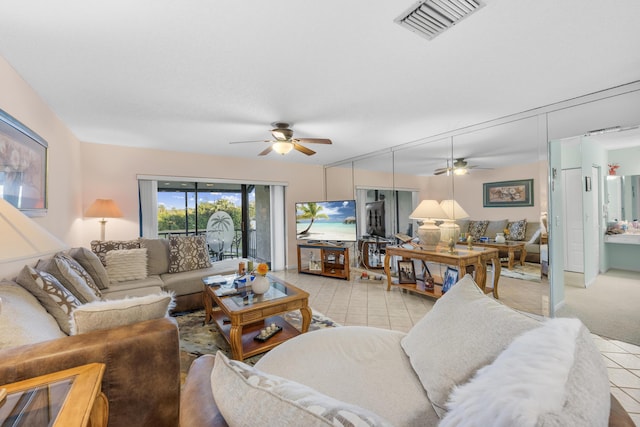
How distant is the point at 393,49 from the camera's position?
173cm

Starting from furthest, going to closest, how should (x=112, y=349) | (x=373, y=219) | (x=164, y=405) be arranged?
(x=373, y=219) → (x=164, y=405) → (x=112, y=349)

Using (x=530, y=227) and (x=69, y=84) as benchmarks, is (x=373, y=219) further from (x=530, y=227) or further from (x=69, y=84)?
(x=69, y=84)

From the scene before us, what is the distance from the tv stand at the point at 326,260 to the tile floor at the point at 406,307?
11.0 inches

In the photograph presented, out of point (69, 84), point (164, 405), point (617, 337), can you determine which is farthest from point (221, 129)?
point (617, 337)

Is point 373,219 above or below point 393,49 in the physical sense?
below

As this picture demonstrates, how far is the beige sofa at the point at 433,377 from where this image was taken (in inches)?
20.8

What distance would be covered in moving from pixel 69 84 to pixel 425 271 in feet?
13.8

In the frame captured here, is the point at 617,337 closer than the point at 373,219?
Yes

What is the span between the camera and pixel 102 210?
346cm

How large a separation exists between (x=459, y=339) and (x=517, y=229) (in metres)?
2.75

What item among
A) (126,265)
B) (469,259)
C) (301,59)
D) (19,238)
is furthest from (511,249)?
(126,265)

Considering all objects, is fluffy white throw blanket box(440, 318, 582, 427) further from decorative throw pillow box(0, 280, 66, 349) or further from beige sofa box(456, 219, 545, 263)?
beige sofa box(456, 219, 545, 263)

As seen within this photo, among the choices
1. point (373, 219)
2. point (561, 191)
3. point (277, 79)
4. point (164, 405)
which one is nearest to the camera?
point (164, 405)

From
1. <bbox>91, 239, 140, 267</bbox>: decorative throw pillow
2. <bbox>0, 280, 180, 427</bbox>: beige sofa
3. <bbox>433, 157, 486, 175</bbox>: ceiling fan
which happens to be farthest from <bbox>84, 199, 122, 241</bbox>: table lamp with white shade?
<bbox>433, 157, 486, 175</bbox>: ceiling fan
